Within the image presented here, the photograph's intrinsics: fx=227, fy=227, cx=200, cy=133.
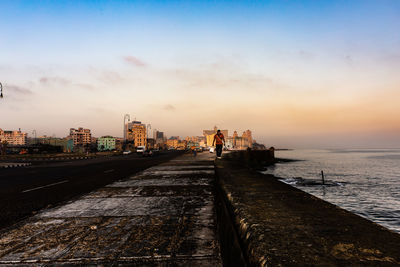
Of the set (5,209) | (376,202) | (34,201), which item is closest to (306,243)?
(5,209)

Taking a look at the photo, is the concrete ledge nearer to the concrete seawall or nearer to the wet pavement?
the concrete seawall

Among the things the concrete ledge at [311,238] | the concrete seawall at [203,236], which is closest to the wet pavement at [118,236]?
the concrete seawall at [203,236]

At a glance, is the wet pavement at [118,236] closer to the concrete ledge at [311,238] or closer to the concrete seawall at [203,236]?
the concrete seawall at [203,236]

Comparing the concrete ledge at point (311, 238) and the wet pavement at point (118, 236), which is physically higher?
the concrete ledge at point (311, 238)

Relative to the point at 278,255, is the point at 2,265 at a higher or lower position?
lower

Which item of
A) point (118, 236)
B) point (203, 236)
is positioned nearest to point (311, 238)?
point (203, 236)

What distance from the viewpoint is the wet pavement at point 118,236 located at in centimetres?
233

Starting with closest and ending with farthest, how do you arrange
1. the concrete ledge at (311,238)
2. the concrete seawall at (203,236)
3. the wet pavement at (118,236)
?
the concrete ledge at (311,238) < the concrete seawall at (203,236) < the wet pavement at (118,236)

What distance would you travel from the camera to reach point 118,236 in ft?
A: 9.50

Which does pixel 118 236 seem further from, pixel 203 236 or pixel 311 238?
pixel 311 238

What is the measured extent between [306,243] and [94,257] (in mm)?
2054

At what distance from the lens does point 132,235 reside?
9.50 ft

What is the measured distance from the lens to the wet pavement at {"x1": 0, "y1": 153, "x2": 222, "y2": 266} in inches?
91.9

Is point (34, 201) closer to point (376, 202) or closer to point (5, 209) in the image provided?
point (5, 209)
